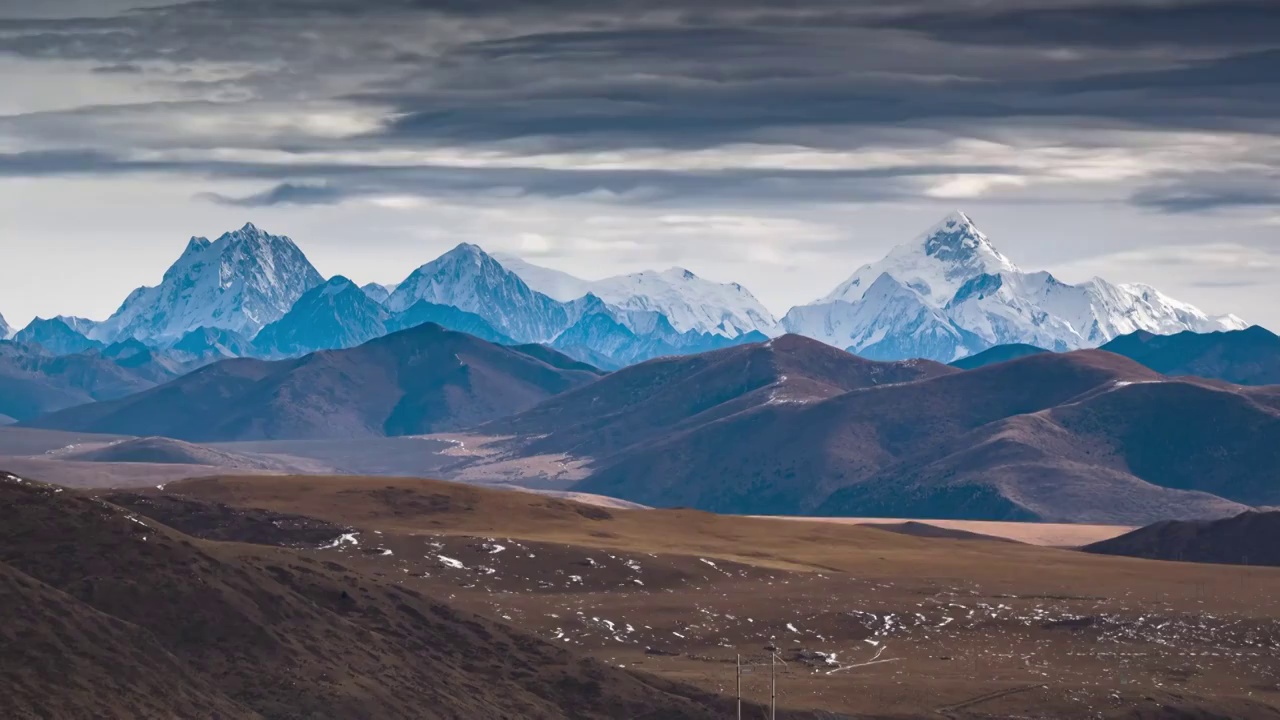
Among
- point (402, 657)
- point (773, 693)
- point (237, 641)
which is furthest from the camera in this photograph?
point (402, 657)

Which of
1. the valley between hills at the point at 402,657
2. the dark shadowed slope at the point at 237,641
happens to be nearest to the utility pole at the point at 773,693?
the valley between hills at the point at 402,657

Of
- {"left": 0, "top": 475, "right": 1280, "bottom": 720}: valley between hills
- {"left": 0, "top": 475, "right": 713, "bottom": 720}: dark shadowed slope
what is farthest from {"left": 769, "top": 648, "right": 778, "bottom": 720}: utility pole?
{"left": 0, "top": 475, "right": 713, "bottom": 720}: dark shadowed slope

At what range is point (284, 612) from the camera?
14038cm

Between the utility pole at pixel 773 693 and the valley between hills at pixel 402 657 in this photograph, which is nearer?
the utility pole at pixel 773 693

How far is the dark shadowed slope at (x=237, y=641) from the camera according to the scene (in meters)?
114

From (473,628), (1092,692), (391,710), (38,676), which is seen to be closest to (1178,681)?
(1092,692)

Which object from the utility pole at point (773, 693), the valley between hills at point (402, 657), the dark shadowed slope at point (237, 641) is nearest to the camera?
the dark shadowed slope at point (237, 641)

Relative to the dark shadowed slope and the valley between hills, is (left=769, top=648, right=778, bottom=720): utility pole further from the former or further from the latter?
the dark shadowed slope

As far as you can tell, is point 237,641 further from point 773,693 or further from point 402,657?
point 773,693

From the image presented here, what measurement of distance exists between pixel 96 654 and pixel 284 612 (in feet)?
88.6

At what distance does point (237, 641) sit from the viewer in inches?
5221

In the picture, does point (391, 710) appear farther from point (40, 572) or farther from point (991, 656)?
point (991, 656)

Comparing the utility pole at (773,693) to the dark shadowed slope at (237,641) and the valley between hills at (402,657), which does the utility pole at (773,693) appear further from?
the dark shadowed slope at (237,641)

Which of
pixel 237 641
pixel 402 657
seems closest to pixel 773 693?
pixel 402 657
